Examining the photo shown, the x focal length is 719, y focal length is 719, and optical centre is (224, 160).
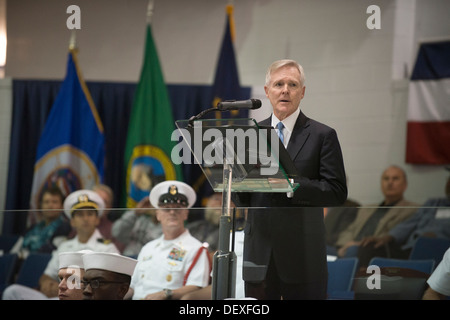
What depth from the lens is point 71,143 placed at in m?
7.04

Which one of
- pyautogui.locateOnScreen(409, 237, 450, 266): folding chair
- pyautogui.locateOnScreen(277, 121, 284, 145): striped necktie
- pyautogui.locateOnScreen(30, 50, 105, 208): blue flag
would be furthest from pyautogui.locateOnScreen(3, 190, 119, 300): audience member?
pyautogui.locateOnScreen(30, 50, 105, 208): blue flag

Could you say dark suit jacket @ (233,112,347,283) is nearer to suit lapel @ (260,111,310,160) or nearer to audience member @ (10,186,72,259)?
suit lapel @ (260,111,310,160)

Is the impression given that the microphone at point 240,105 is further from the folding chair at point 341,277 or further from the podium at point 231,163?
the folding chair at point 341,277

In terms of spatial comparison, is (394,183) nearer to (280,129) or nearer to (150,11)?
(150,11)

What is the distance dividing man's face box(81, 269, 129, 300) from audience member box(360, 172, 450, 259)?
3.37ft

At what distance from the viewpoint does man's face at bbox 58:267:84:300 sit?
3.03m

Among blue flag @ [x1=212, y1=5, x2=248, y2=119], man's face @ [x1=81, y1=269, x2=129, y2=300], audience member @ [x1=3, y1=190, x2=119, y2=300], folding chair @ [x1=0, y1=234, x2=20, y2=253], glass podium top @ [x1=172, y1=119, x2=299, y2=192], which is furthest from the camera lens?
blue flag @ [x1=212, y1=5, x2=248, y2=119]

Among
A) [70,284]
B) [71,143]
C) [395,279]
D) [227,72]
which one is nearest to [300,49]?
[227,72]

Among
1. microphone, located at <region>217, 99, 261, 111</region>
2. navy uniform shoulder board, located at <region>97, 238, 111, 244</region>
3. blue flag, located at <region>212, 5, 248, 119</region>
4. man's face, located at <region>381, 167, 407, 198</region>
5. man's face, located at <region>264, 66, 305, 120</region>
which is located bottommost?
navy uniform shoulder board, located at <region>97, 238, 111, 244</region>

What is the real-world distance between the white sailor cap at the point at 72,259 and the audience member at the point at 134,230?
162 millimetres

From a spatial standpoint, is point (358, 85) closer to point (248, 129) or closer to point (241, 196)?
point (241, 196)

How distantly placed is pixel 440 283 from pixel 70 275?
1.53m

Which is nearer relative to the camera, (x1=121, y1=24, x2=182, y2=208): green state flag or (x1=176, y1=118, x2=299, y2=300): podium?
(x1=176, y1=118, x2=299, y2=300): podium

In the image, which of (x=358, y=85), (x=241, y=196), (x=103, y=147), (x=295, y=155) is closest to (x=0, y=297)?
(x=241, y=196)
